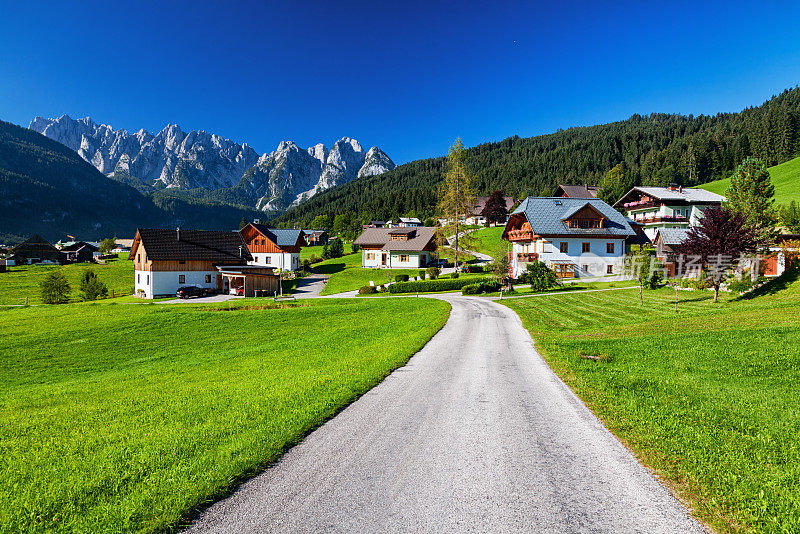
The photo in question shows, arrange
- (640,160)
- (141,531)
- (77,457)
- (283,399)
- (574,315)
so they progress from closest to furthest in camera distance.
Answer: (141,531) < (77,457) < (283,399) < (574,315) < (640,160)

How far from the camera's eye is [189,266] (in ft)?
173

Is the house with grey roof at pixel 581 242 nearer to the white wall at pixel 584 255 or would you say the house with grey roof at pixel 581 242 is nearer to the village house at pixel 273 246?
the white wall at pixel 584 255

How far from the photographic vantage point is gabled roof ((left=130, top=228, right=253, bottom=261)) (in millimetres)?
51031

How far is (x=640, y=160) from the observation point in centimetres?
16212

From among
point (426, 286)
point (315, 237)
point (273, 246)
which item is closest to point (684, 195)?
point (426, 286)

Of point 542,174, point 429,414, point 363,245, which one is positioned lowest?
point 429,414

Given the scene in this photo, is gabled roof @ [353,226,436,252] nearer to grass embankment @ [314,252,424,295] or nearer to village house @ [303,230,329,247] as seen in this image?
grass embankment @ [314,252,424,295]

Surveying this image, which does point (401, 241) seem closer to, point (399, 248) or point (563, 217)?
point (399, 248)

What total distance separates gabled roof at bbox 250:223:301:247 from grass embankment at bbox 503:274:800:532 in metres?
61.4

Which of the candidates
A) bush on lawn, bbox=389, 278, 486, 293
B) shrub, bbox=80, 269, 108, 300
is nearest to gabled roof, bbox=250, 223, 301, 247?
shrub, bbox=80, 269, 108, 300

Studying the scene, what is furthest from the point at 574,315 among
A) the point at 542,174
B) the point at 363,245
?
the point at 542,174

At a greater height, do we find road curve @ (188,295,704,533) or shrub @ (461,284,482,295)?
shrub @ (461,284,482,295)

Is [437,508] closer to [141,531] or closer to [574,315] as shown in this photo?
[141,531]

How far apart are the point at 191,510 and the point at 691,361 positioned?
14398 millimetres
